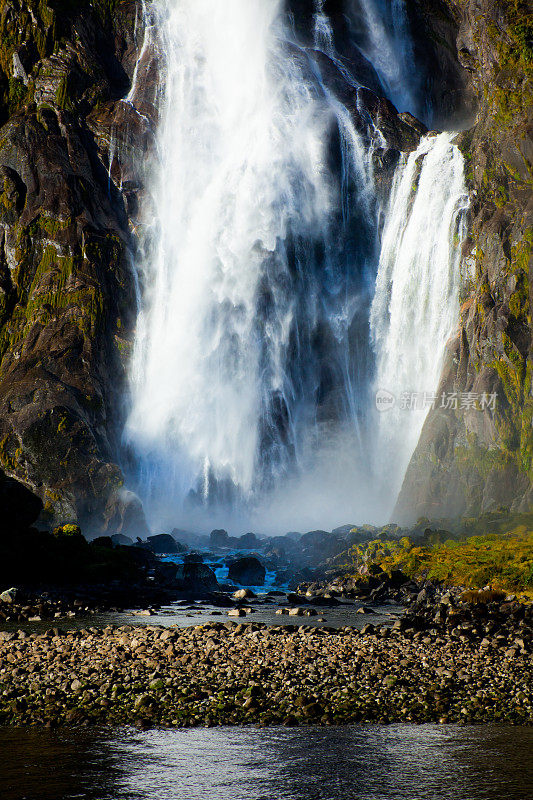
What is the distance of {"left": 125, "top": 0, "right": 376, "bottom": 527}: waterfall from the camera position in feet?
173

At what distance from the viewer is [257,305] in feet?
181

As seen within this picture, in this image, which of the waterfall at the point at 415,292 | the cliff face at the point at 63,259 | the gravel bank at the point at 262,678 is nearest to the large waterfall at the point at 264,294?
the waterfall at the point at 415,292

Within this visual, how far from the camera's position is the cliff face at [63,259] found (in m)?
44.6

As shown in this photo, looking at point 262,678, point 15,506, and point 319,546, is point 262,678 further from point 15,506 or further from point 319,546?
point 319,546

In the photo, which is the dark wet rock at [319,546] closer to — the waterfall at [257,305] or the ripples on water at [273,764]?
the waterfall at [257,305]

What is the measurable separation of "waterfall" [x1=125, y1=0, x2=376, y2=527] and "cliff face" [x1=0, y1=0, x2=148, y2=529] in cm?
366

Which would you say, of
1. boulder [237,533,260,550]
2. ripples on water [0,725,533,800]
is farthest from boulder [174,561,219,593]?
ripples on water [0,725,533,800]

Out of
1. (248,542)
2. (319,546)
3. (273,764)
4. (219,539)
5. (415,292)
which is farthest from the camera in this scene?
(415,292)

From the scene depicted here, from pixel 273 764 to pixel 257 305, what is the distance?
1910 inches

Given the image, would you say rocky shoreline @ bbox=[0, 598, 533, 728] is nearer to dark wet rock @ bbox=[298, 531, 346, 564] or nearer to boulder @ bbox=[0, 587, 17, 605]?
boulder @ bbox=[0, 587, 17, 605]

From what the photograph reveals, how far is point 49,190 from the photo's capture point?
179 feet

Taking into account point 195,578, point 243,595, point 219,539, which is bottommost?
point 243,595

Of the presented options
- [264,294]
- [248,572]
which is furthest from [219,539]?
[264,294]

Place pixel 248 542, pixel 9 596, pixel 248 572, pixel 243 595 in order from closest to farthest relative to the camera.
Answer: pixel 9 596 → pixel 243 595 → pixel 248 572 → pixel 248 542
